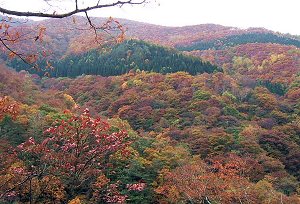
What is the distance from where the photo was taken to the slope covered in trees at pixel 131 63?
6266cm

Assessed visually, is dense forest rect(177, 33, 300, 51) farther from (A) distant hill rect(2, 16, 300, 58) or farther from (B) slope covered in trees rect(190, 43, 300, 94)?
(B) slope covered in trees rect(190, 43, 300, 94)

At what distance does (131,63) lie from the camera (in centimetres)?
6606

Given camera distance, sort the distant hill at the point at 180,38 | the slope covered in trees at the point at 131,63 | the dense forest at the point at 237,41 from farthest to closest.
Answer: the dense forest at the point at 237,41, the distant hill at the point at 180,38, the slope covered in trees at the point at 131,63

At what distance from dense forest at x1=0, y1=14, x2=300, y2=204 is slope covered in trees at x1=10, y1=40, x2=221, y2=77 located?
8.7 inches

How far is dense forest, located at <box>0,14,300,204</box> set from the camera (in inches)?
311

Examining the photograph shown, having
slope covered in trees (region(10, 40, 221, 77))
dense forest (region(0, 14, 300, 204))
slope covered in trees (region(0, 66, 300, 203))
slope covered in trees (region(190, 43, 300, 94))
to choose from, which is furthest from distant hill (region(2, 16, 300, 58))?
slope covered in trees (region(0, 66, 300, 203))

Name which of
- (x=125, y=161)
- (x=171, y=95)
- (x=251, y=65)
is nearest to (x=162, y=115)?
(x=171, y=95)

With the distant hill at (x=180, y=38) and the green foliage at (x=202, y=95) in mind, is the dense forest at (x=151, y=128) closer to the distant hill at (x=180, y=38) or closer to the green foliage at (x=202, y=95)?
the green foliage at (x=202, y=95)

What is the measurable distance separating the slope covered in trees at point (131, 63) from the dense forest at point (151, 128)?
22 cm

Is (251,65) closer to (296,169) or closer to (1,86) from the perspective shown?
(296,169)

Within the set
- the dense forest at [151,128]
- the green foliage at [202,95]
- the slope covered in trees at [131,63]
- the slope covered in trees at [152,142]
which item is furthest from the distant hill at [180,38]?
the green foliage at [202,95]

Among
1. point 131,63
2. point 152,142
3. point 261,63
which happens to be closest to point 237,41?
point 261,63

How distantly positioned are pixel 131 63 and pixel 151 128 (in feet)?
93.0

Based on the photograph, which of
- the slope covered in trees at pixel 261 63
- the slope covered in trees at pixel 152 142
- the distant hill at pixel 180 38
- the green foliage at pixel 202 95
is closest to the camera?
the slope covered in trees at pixel 152 142
